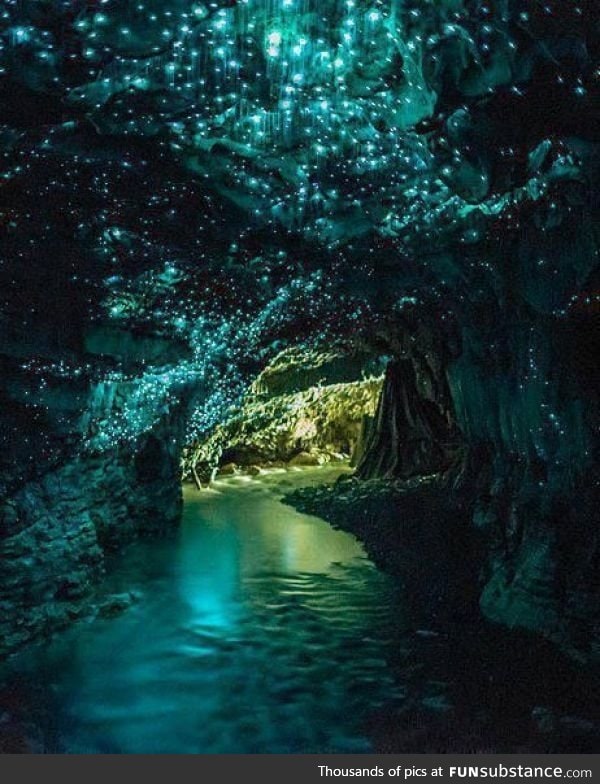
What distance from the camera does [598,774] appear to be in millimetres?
4625

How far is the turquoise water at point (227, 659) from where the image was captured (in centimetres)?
542

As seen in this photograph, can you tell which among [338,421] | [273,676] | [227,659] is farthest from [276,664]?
[338,421]

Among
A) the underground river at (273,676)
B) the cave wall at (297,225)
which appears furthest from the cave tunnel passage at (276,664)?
the cave wall at (297,225)

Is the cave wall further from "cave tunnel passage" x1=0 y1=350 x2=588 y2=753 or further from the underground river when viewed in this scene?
the underground river

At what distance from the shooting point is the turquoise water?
5422 mm

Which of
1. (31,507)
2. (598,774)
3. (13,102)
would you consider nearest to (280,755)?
(598,774)

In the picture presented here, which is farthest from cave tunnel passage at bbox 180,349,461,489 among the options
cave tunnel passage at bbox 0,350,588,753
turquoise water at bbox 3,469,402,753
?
turquoise water at bbox 3,469,402,753

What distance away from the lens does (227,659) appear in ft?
22.7

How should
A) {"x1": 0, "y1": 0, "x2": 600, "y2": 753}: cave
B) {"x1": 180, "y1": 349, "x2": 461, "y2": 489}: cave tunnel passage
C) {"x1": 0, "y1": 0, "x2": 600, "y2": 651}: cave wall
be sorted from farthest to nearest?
{"x1": 180, "y1": 349, "x2": 461, "y2": 489}: cave tunnel passage, {"x1": 0, "y1": 0, "x2": 600, "y2": 753}: cave, {"x1": 0, "y1": 0, "x2": 600, "y2": 651}: cave wall

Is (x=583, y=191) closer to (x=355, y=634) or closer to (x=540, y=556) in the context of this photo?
(x=540, y=556)

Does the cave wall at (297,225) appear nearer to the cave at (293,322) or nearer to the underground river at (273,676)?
the cave at (293,322)

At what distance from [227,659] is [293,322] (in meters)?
5.04

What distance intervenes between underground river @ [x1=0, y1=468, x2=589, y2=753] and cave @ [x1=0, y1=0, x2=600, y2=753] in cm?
4

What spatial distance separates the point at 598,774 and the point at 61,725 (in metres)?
3.96
